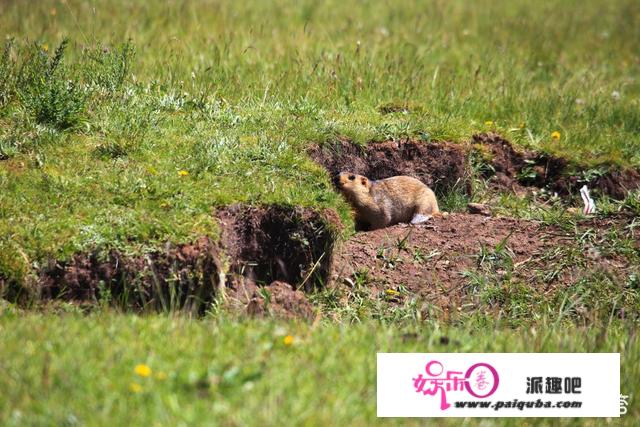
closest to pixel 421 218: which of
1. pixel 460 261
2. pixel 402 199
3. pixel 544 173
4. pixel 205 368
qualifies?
pixel 402 199

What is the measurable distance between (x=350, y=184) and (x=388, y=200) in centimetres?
41

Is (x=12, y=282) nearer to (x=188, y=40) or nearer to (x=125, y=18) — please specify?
(x=188, y=40)

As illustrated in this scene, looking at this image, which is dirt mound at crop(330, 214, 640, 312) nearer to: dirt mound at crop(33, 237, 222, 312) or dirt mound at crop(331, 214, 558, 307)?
dirt mound at crop(331, 214, 558, 307)

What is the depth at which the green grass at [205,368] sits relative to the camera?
13.0ft

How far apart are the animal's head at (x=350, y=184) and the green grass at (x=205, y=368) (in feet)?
7.74

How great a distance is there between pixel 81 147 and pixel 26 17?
4196 mm

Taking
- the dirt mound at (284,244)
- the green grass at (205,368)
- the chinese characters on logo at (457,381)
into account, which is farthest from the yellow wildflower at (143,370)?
the dirt mound at (284,244)

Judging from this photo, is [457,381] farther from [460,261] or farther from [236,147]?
[236,147]

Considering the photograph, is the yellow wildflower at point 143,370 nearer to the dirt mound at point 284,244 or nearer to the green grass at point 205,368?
the green grass at point 205,368

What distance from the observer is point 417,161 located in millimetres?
8445

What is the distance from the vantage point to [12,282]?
19.0ft

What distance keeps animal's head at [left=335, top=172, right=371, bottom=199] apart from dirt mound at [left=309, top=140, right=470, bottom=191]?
491 millimetres

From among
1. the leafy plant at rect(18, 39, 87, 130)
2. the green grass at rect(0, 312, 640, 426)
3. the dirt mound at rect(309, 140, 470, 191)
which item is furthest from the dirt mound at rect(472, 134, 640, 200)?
the leafy plant at rect(18, 39, 87, 130)

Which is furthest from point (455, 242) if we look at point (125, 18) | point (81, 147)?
point (125, 18)
